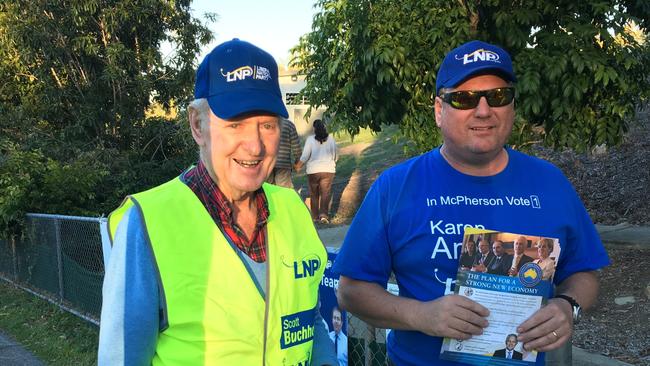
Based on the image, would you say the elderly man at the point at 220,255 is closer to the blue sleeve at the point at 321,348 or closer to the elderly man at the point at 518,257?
the blue sleeve at the point at 321,348

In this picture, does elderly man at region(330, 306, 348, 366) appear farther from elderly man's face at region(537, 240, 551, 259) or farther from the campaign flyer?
elderly man's face at region(537, 240, 551, 259)

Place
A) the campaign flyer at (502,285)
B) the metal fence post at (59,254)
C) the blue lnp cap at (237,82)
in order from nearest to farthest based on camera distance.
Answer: the blue lnp cap at (237,82), the campaign flyer at (502,285), the metal fence post at (59,254)

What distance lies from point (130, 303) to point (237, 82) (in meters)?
0.70

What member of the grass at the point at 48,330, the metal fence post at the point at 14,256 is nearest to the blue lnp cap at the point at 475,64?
the grass at the point at 48,330

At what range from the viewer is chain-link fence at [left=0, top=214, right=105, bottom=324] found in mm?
6199

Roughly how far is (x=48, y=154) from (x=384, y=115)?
6.43 meters

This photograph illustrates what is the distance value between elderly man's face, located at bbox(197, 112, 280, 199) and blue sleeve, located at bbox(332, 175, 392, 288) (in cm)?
59

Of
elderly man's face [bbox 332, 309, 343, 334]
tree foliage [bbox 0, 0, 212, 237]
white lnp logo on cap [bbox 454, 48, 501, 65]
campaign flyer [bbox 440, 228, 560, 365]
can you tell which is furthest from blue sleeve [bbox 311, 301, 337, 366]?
tree foliage [bbox 0, 0, 212, 237]

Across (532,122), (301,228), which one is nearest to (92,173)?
(532,122)

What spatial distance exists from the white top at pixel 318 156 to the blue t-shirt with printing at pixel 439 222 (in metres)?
8.36

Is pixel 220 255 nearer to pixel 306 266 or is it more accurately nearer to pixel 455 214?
pixel 306 266

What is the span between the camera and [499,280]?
79.6 inches

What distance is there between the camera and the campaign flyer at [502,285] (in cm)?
201

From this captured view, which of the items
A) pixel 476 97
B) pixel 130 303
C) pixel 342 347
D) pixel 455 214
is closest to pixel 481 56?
pixel 476 97
